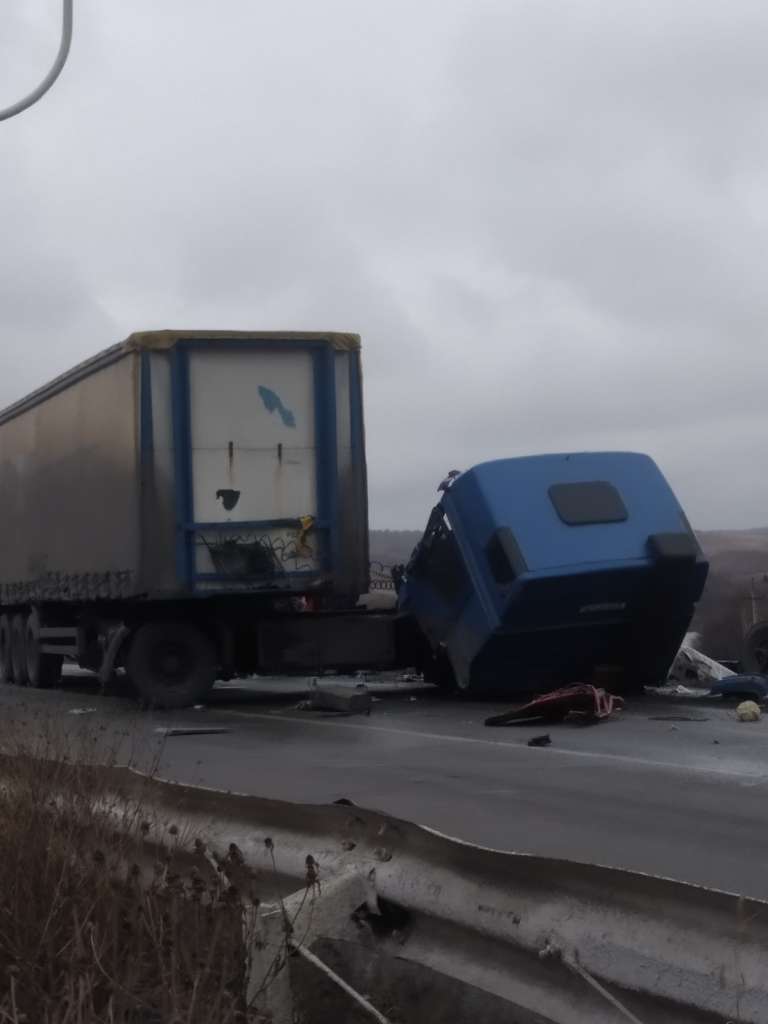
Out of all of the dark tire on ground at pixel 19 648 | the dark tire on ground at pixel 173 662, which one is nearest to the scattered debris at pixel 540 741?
the dark tire on ground at pixel 173 662

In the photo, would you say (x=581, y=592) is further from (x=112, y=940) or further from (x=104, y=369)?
(x=112, y=940)

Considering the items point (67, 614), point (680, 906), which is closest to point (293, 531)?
point (67, 614)

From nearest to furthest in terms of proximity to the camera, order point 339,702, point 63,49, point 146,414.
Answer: point 63,49 < point 339,702 < point 146,414

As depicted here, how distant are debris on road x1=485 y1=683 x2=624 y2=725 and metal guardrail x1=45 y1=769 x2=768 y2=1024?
29.1 ft

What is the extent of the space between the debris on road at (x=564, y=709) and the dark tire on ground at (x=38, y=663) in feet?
28.9

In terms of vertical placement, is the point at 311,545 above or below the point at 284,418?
below

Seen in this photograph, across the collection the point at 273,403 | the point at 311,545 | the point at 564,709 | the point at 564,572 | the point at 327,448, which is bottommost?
the point at 564,709

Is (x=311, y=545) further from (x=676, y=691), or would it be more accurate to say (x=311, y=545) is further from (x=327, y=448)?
(x=676, y=691)

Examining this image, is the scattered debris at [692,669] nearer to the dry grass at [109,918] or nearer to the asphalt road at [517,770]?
the asphalt road at [517,770]

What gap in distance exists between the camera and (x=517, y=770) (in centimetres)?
1081

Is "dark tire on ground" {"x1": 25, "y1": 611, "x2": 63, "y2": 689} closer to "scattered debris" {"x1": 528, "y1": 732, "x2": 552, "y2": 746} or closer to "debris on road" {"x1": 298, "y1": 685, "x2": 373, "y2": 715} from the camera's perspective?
"debris on road" {"x1": 298, "y1": 685, "x2": 373, "y2": 715}

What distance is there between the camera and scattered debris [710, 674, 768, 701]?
620 inches

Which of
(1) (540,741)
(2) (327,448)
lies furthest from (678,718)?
(2) (327,448)

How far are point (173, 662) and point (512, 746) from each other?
6293 mm
